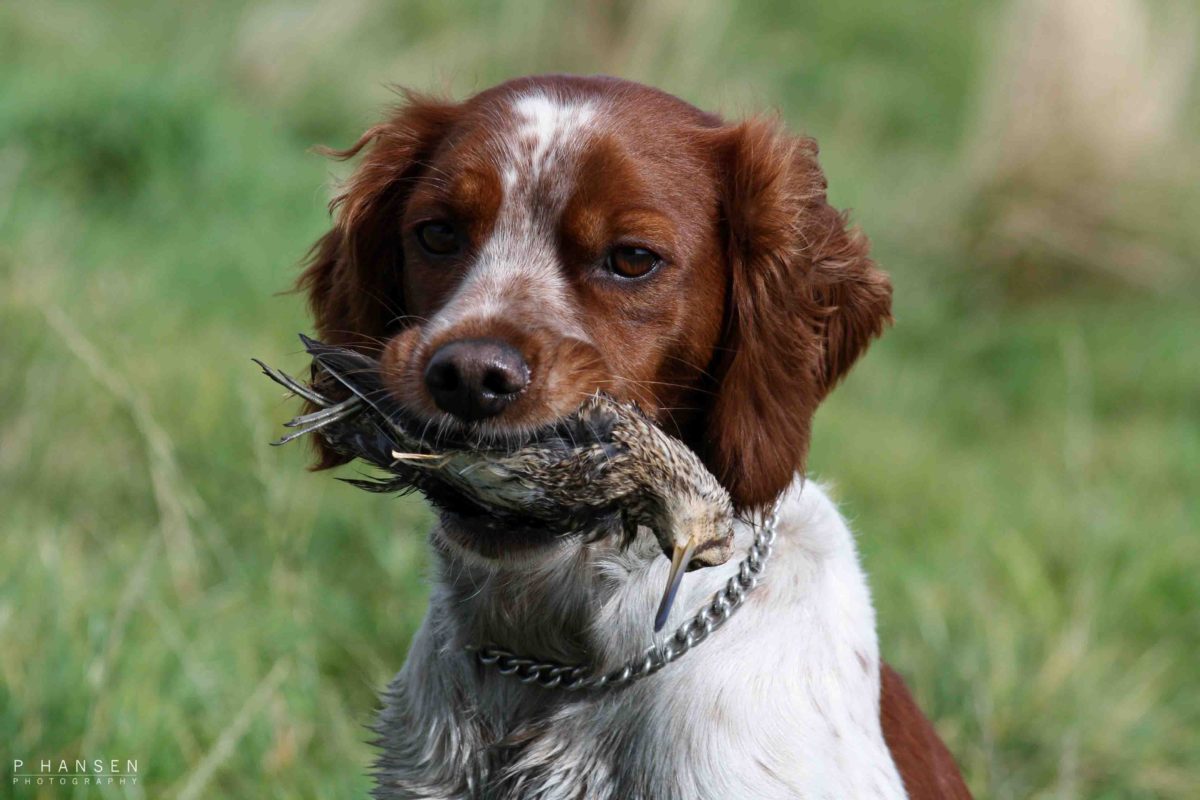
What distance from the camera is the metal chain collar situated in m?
2.78

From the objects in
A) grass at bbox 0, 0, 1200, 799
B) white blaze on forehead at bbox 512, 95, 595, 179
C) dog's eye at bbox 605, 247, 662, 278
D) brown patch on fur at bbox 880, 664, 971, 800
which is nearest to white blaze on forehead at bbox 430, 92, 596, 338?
white blaze on forehead at bbox 512, 95, 595, 179

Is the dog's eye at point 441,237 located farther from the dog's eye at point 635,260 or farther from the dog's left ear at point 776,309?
the dog's left ear at point 776,309

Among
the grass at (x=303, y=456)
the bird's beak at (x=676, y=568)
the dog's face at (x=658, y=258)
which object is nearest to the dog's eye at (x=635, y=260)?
the dog's face at (x=658, y=258)

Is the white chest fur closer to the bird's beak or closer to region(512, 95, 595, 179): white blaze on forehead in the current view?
the bird's beak

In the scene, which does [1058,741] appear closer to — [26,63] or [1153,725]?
[1153,725]

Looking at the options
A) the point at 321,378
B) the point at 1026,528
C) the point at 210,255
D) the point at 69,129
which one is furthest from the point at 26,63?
the point at 321,378

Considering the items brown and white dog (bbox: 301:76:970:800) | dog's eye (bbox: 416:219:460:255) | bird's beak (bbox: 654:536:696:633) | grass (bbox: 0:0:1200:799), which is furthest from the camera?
grass (bbox: 0:0:1200:799)

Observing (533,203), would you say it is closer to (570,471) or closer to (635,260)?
(635,260)

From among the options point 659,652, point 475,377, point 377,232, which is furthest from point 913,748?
point 377,232

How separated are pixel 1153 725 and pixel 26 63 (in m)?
7.56

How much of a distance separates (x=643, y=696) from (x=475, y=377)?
70cm

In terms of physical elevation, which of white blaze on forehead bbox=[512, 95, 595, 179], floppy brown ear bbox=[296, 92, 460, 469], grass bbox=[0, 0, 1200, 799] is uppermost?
white blaze on forehead bbox=[512, 95, 595, 179]

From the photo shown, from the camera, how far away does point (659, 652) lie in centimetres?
278

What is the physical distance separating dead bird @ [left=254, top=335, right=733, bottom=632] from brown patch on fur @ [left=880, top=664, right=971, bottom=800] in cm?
72
